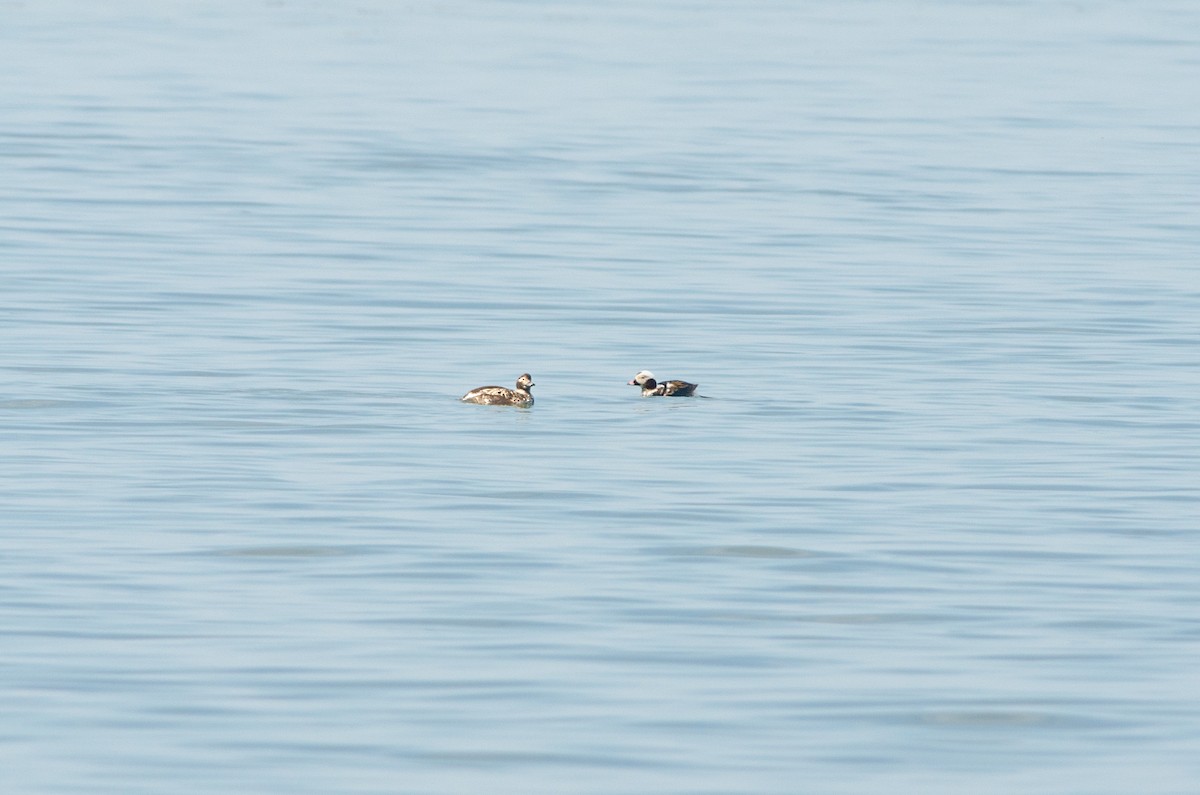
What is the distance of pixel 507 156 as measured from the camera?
37.3 metres

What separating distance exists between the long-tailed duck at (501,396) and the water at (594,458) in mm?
168

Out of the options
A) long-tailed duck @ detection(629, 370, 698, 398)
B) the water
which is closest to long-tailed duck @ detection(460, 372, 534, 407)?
the water

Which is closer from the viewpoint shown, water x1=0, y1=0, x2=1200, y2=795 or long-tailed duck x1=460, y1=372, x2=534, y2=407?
water x1=0, y1=0, x2=1200, y2=795

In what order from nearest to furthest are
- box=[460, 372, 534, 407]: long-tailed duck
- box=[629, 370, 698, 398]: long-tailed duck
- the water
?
the water
box=[460, 372, 534, 407]: long-tailed duck
box=[629, 370, 698, 398]: long-tailed duck

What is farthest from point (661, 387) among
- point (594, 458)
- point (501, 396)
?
point (594, 458)

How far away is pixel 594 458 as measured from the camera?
17.5 meters

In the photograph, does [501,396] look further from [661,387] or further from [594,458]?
[594,458]

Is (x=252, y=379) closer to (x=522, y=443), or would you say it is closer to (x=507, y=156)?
(x=522, y=443)

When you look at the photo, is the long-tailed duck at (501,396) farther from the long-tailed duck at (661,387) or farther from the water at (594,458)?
the long-tailed duck at (661,387)

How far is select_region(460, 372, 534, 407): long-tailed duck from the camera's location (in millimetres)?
18750

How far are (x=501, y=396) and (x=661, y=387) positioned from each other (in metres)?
1.33

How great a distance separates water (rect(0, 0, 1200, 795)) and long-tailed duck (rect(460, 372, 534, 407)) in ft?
0.55

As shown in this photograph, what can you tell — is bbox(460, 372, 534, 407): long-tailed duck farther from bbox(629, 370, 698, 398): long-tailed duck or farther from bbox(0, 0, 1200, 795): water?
bbox(629, 370, 698, 398): long-tailed duck

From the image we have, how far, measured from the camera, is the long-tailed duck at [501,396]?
1875cm
